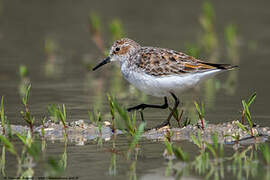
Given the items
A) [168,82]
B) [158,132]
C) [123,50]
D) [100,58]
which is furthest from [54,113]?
[100,58]

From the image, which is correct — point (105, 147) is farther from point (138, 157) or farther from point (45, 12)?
point (45, 12)

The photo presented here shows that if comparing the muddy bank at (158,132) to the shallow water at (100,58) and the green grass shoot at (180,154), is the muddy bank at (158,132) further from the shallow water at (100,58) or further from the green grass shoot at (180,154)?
the green grass shoot at (180,154)

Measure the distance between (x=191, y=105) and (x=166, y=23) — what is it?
8.97 m

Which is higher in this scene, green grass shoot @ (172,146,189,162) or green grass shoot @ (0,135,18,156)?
green grass shoot @ (0,135,18,156)

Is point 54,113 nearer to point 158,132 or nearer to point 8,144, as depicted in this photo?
point 158,132

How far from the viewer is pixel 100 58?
52.3 ft

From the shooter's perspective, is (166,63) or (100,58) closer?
(166,63)

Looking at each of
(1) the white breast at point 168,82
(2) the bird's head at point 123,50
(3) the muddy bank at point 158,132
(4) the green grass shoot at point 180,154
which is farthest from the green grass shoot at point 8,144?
(2) the bird's head at point 123,50

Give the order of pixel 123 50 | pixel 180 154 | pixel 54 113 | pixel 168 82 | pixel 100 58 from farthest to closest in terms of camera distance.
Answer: pixel 100 58 → pixel 123 50 → pixel 168 82 → pixel 54 113 → pixel 180 154

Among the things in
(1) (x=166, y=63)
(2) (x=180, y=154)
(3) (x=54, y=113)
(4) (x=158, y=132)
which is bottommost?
(2) (x=180, y=154)

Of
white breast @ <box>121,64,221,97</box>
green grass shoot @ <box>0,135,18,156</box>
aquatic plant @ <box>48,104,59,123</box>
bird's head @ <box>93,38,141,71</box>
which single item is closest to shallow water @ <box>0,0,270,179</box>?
green grass shoot @ <box>0,135,18,156</box>

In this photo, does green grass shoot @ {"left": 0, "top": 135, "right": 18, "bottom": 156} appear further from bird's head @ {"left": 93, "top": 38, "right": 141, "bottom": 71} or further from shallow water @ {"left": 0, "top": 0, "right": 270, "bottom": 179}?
bird's head @ {"left": 93, "top": 38, "right": 141, "bottom": 71}

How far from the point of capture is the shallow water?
7987 mm

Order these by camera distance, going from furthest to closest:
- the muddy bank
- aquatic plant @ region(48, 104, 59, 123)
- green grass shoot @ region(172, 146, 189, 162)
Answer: aquatic plant @ region(48, 104, 59, 123) < the muddy bank < green grass shoot @ region(172, 146, 189, 162)
